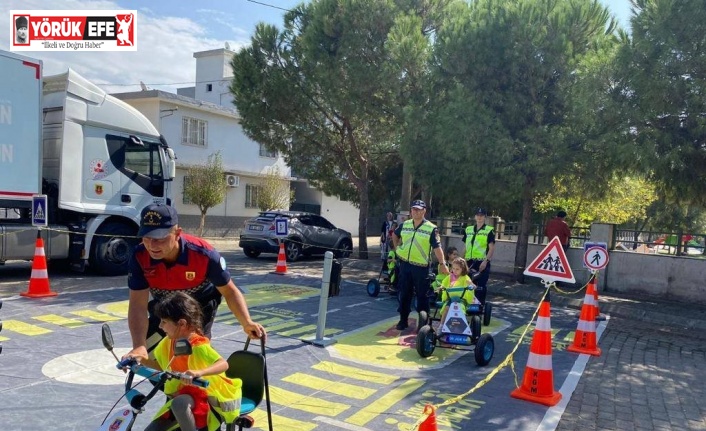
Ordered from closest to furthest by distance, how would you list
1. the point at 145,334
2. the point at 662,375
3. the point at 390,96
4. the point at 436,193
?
the point at 145,334 → the point at 662,375 → the point at 436,193 → the point at 390,96

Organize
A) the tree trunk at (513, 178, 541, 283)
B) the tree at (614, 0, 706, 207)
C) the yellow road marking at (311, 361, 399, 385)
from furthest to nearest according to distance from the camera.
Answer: the tree trunk at (513, 178, 541, 283) → the tree at (614, 0, 706, 207) → the yellow road marking at (311, 361, 399, 385)

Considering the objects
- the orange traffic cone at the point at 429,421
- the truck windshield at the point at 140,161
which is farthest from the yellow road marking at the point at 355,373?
the truck windshield at the point at 140,161

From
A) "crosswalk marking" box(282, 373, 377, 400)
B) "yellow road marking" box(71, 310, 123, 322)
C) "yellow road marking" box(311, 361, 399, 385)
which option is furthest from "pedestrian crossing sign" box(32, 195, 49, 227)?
"crosswalk marking" box(282, 373, 377, 400)

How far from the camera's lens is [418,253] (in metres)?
7.74

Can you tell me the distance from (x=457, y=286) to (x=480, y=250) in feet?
6.99

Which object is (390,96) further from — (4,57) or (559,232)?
(4,57)

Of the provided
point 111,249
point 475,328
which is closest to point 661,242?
point 475,328

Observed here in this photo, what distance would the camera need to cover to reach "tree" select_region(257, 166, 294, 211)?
28078 mm

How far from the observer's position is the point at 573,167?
504 inches

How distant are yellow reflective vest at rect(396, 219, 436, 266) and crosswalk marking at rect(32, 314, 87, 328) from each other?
14.5ft

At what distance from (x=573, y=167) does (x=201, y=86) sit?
97.7ft

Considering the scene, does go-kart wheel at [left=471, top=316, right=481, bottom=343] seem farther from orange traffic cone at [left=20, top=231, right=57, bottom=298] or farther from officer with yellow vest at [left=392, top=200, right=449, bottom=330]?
orange traffic cone at [left=20, top=231, right=57, bottom=298]

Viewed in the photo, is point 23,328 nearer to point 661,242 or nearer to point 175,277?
point 175,277

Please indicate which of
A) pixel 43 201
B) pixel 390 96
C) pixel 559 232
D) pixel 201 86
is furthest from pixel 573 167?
pixel 201 86
